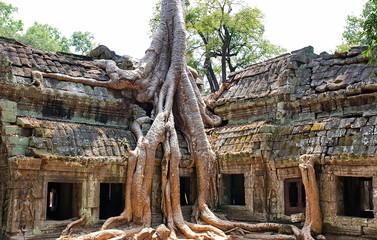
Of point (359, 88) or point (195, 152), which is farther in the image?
point (195, 152)

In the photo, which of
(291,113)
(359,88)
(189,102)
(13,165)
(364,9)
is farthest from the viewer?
(364,9)

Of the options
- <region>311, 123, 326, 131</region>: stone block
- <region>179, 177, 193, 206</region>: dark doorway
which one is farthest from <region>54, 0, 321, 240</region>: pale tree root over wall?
<region>179, 177, 193, 206</region>: dark doorway

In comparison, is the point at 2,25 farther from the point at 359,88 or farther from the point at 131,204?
the point at 359,88

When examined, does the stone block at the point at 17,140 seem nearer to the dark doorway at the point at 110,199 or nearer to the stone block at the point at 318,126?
the dark doorway at the point at 110,199

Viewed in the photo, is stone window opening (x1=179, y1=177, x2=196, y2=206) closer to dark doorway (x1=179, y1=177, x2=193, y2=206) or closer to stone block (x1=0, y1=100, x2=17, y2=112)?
dark doorway (x1=179, y1=177, x2=193, y2=206)

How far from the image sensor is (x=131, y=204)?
399 inches

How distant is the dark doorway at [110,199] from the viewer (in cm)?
1266

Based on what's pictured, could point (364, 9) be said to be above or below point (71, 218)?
above

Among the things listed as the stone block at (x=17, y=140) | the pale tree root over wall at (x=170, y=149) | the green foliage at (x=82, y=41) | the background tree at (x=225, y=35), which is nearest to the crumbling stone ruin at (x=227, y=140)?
the stone block at (x=17, y=140)

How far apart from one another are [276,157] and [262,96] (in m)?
1.87

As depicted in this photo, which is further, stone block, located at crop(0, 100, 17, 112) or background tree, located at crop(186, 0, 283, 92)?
background tree, located at crop(186, 0, 283, 92)

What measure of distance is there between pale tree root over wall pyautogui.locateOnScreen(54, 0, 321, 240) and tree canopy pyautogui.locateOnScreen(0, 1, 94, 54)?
16.8m

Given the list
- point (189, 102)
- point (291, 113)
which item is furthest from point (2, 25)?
point (291, 113)

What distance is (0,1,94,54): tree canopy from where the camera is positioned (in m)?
27.6
